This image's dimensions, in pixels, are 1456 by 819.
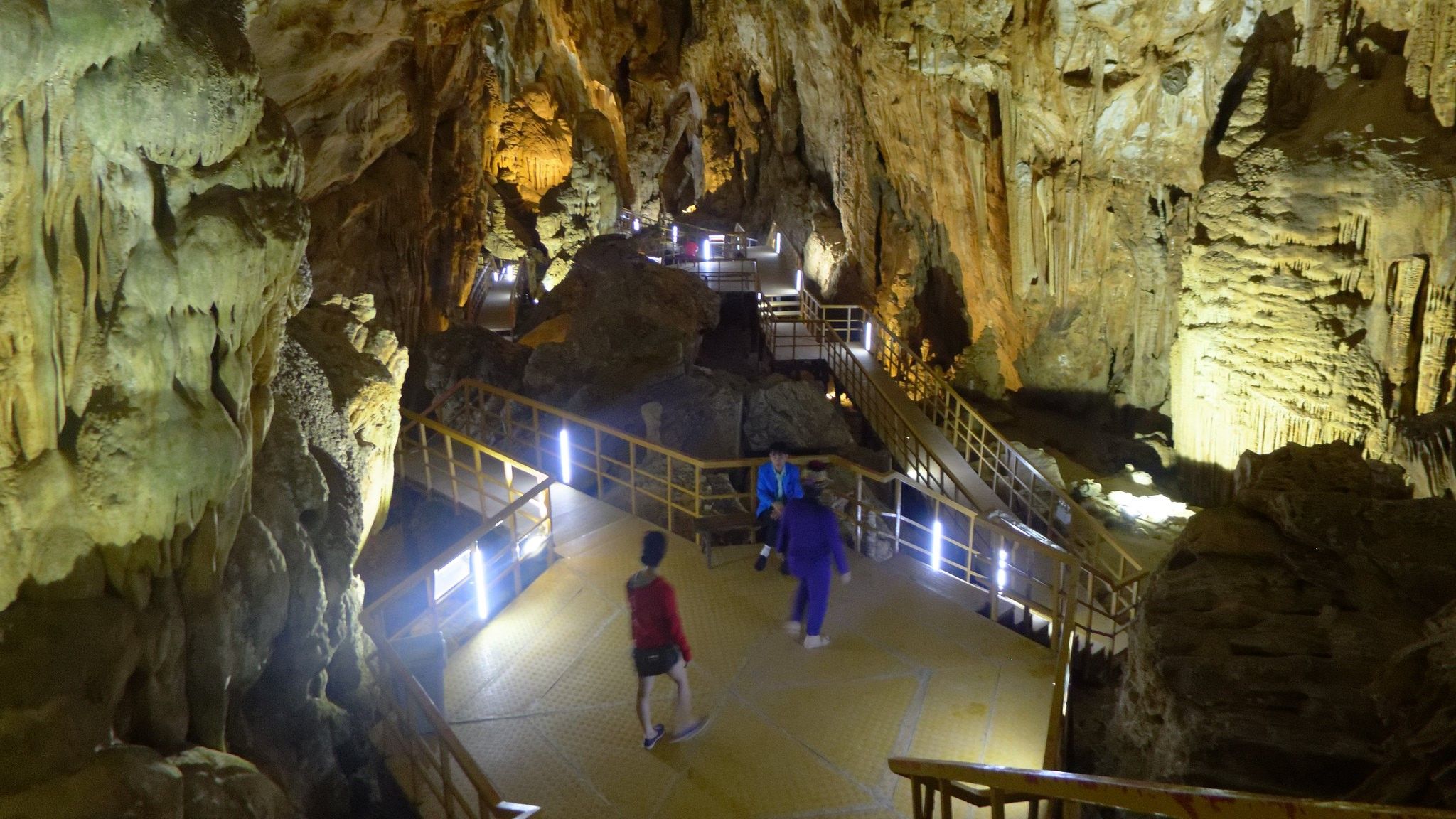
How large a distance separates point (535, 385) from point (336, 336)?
16.2 feet

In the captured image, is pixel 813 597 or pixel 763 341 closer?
pixel 813 597

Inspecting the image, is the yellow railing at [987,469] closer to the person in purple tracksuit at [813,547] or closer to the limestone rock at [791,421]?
the limestone rock at [791,421]

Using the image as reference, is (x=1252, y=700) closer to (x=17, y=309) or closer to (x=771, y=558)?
(x=771, y=558)

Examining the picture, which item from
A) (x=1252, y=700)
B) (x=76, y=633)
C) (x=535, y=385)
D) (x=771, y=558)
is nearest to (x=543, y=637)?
(x=771, y=558)

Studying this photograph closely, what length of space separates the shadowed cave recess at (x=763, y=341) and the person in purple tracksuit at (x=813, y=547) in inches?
47.7

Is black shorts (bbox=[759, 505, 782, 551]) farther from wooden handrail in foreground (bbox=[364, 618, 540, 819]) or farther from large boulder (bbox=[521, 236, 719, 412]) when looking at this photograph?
large boulder (bbox=[521, 236, 719, 412])

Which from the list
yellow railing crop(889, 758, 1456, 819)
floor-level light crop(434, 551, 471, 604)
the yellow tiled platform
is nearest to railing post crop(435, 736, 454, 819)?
the yellow tiled platform

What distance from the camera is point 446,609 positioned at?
19.2 feet

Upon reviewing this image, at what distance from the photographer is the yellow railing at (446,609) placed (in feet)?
12.5

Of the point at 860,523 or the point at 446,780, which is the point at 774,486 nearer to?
the point at 860,523

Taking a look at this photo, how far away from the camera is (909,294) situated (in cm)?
1648

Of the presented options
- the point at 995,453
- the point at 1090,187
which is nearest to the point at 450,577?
the point at 995,453

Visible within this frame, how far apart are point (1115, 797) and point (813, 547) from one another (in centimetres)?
276

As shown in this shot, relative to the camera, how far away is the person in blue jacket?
5.84 metres
